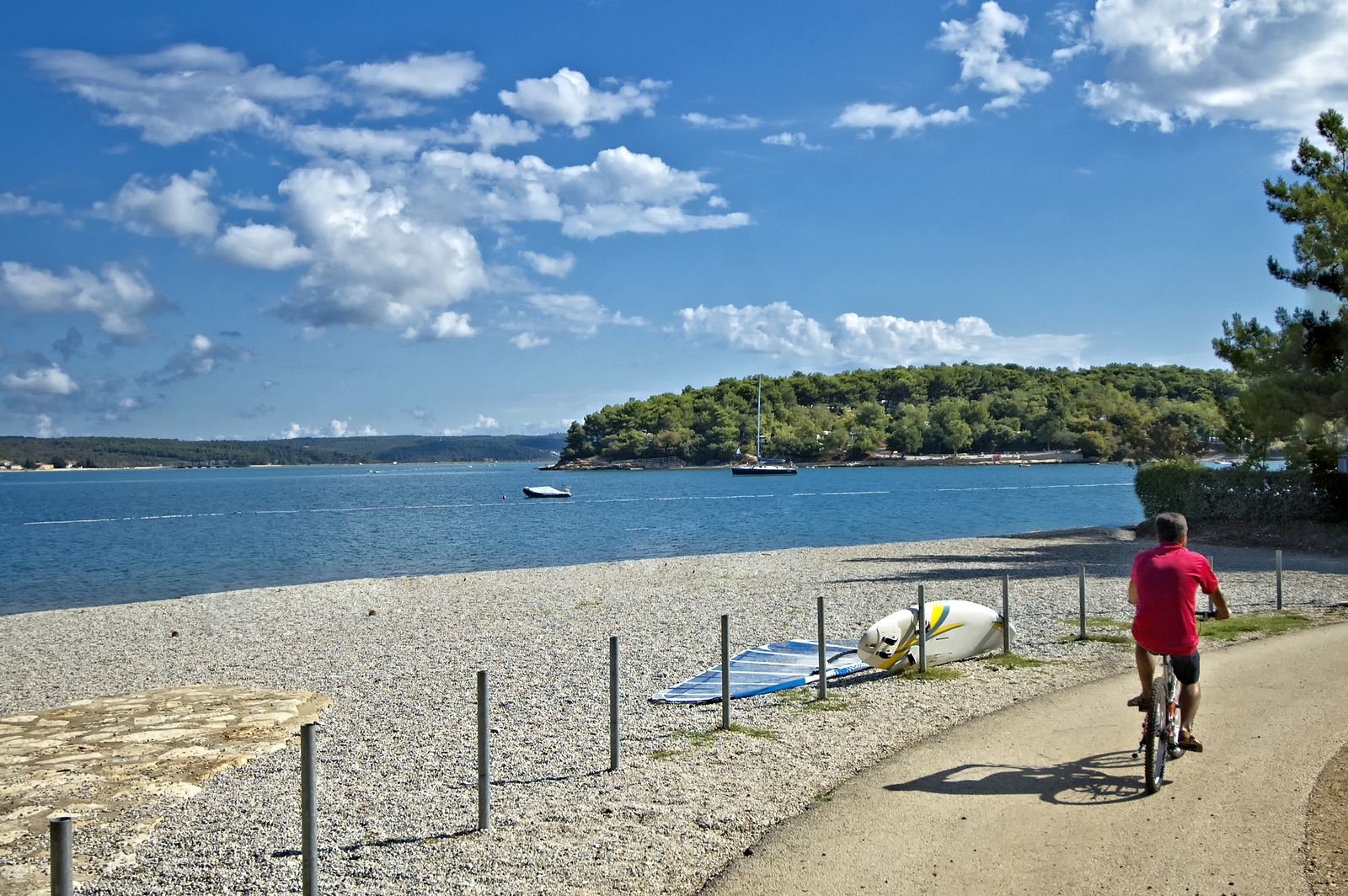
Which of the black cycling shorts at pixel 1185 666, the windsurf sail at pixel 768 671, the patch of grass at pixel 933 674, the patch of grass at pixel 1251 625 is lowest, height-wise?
the windsurf sail at pixel 768 671

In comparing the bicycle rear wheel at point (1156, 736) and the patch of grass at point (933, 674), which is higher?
the bicycle rear wheel at point (1156, 736)

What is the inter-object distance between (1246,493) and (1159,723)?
2334 cm

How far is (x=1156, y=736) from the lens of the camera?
5805 mm

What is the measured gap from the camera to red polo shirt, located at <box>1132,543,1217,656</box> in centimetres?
586

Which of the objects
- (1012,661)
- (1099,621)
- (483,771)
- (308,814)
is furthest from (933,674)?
(308,814)

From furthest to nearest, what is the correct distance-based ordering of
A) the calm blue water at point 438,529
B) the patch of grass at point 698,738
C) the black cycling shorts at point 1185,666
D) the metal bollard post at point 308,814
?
1. the calm blue water at point 438,529
2. the patch of grass at point 698,738
3. the black cycling shorts at point 1185,666
4. the metal bollard post at point 308,814

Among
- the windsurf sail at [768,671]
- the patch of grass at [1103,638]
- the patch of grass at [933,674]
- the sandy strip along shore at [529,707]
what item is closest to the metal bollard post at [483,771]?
the sandy strip along shore at [529,707]

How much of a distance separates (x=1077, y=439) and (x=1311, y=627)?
159 m

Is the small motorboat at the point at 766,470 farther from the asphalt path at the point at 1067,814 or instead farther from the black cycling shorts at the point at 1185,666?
the black cycling shorts at the point at 1185,666

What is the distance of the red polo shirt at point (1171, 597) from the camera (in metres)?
5.86

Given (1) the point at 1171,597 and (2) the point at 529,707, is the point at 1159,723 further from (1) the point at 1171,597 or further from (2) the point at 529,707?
(2) the point at 529,707

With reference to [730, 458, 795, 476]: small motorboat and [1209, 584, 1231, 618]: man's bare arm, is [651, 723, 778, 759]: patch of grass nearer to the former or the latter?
[1209, 584, 1231, 618]: man's bare arm

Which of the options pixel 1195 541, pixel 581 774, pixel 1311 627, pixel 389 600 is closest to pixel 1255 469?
pixel 1195 541

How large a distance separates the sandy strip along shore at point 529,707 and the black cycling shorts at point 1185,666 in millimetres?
2152
